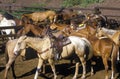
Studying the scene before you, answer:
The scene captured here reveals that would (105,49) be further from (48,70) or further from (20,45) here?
(20,45)

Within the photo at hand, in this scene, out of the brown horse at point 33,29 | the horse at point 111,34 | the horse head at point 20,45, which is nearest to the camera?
the horse head at point 20,45

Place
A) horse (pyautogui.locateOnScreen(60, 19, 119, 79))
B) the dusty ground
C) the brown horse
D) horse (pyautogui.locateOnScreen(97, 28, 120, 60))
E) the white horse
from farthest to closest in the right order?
1. the white horse
2. the brown horse
3. the dusty ground
4. horse (pyautogui.locateOnScreen(97, 28, 120, 60))
5. horse (pyautogui.locateOnScreen(60, 19, 119, 79))

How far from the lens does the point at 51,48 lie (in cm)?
1052

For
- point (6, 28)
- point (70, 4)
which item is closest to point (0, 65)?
point (6, 28)

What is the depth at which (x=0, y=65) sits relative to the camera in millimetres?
13102

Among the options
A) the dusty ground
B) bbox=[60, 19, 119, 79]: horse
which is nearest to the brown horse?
the dusty ground

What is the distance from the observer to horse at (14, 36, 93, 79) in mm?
10359

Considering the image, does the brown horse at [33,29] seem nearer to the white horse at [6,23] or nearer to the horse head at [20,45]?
the white horse at [6,23]

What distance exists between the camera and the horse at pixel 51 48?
408 inches

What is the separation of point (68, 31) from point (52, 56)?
2.87 metres

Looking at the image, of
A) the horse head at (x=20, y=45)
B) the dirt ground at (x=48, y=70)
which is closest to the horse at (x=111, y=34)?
the dirt ground at (x=48, y=70)

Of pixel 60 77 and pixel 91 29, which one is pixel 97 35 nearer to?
pixel 91 29

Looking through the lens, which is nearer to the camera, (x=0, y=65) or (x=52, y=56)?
(x=52, y=56)

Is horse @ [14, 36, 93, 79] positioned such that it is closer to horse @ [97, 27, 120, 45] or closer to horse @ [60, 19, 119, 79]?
horse @ [60, 19, 119, 79]
